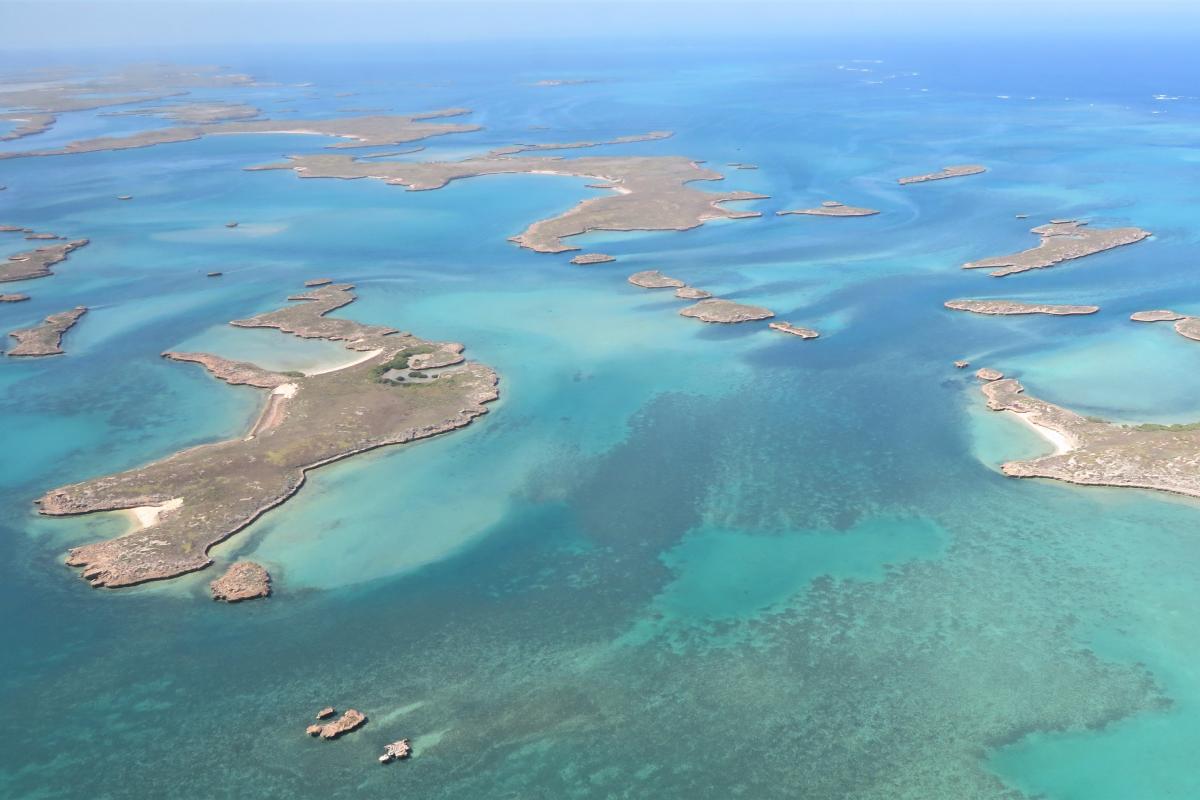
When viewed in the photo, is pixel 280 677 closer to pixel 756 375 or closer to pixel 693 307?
pixel 756 375

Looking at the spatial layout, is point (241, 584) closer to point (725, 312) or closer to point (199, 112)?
point (725, 312)

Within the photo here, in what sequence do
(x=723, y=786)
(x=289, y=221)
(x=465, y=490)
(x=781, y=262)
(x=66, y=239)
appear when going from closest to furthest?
(x=723, y=786) → (x=465, y=490) → (x=781, y=262) → (x=66, y=239) → (x=289, y=221)

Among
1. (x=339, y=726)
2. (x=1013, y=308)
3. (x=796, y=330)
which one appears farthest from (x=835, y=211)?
(x=339, y=726)

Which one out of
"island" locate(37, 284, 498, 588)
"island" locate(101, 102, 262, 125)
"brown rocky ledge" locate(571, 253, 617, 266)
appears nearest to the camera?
"island" locate(37, 284, 498, 588)

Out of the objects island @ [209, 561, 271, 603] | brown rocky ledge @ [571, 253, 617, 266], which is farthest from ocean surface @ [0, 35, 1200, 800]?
brown rocky ledge @ [571, 253, 617, 266]

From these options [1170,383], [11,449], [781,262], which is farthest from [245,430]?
[1170,383]

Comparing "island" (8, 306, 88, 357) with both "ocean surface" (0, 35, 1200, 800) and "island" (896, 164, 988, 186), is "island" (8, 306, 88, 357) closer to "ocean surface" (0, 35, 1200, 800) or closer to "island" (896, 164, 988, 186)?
"ocean surface" (0, 35, 1200, 800)

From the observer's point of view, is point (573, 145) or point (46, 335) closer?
point (46, 335)
